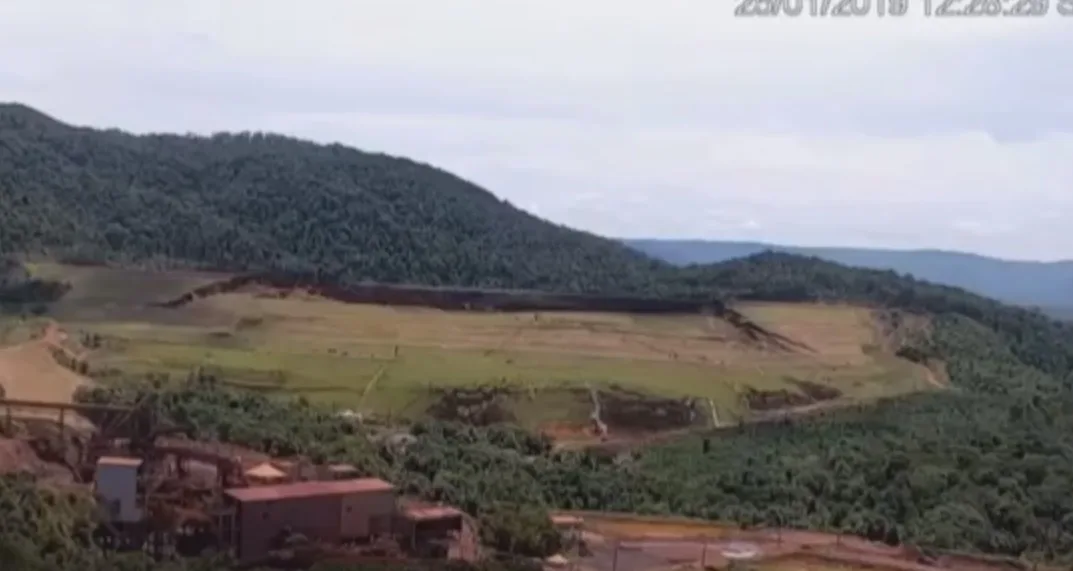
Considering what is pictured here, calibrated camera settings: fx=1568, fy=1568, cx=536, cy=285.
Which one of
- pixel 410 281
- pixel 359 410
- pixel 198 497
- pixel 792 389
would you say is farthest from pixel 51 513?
pixel 410 281

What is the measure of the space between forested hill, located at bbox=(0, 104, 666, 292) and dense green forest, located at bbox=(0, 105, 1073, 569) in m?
0.18

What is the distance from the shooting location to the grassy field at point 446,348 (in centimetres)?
4678

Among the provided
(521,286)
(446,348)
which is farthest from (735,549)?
(521,286)

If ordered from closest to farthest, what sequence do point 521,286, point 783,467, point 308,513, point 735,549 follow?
point 308,513 → point 735,549 → point 783,467 → point 521,286

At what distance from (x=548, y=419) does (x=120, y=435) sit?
52.3 feet

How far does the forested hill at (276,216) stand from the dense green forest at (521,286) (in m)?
0.18

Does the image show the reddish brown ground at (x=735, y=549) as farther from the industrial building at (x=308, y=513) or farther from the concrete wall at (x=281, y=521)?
the concrete wall at (x=281, y=521)

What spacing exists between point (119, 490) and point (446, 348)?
88.0 ft

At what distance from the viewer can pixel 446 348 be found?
177ft

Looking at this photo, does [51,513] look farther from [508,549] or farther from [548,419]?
[548,419]

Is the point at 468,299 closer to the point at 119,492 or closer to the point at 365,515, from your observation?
the point at 365,515

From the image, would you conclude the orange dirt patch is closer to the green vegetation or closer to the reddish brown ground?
the green vegetation

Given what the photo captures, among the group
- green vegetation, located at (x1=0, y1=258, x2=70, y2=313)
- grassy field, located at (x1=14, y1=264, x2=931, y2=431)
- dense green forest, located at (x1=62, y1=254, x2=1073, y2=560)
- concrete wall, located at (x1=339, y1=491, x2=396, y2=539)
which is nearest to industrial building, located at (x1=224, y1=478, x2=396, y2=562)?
concrete wall, located at (x1=339, y1=491, x2=396, y2=539)

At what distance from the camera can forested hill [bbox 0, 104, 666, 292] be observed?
75375mm
